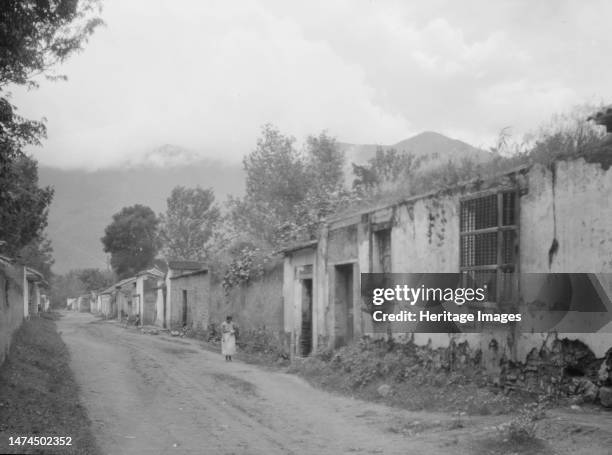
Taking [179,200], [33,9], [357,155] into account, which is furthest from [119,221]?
[33,9]

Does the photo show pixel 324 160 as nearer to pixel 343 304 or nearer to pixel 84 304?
pixel 343 304

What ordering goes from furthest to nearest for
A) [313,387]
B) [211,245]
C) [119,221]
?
[119,221], [211,245], [313,387]

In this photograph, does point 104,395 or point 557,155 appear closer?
point 557,155

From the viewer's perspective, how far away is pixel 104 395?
10.8 meters

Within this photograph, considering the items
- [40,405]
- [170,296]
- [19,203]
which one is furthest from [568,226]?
→ [170,296]

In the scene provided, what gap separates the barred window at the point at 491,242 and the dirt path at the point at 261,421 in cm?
197

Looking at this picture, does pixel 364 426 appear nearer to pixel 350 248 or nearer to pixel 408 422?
pixel 408 422

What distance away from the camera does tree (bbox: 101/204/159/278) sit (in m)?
66.2

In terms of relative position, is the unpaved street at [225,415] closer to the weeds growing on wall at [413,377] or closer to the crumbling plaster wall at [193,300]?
the weeds growing on wall at [413,377]

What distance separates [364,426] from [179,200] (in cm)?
5320

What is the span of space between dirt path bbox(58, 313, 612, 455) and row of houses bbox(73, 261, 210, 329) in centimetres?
1316

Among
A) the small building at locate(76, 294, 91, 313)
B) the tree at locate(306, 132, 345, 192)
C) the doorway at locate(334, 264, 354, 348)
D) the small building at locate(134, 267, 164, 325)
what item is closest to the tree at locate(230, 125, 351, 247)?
the tree at locate(306, 132, 345, 192)

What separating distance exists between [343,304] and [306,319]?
228 cm

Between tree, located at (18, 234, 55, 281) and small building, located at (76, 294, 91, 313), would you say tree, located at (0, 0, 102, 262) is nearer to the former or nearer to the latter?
tree, located at (18, 234, 55, 281)
